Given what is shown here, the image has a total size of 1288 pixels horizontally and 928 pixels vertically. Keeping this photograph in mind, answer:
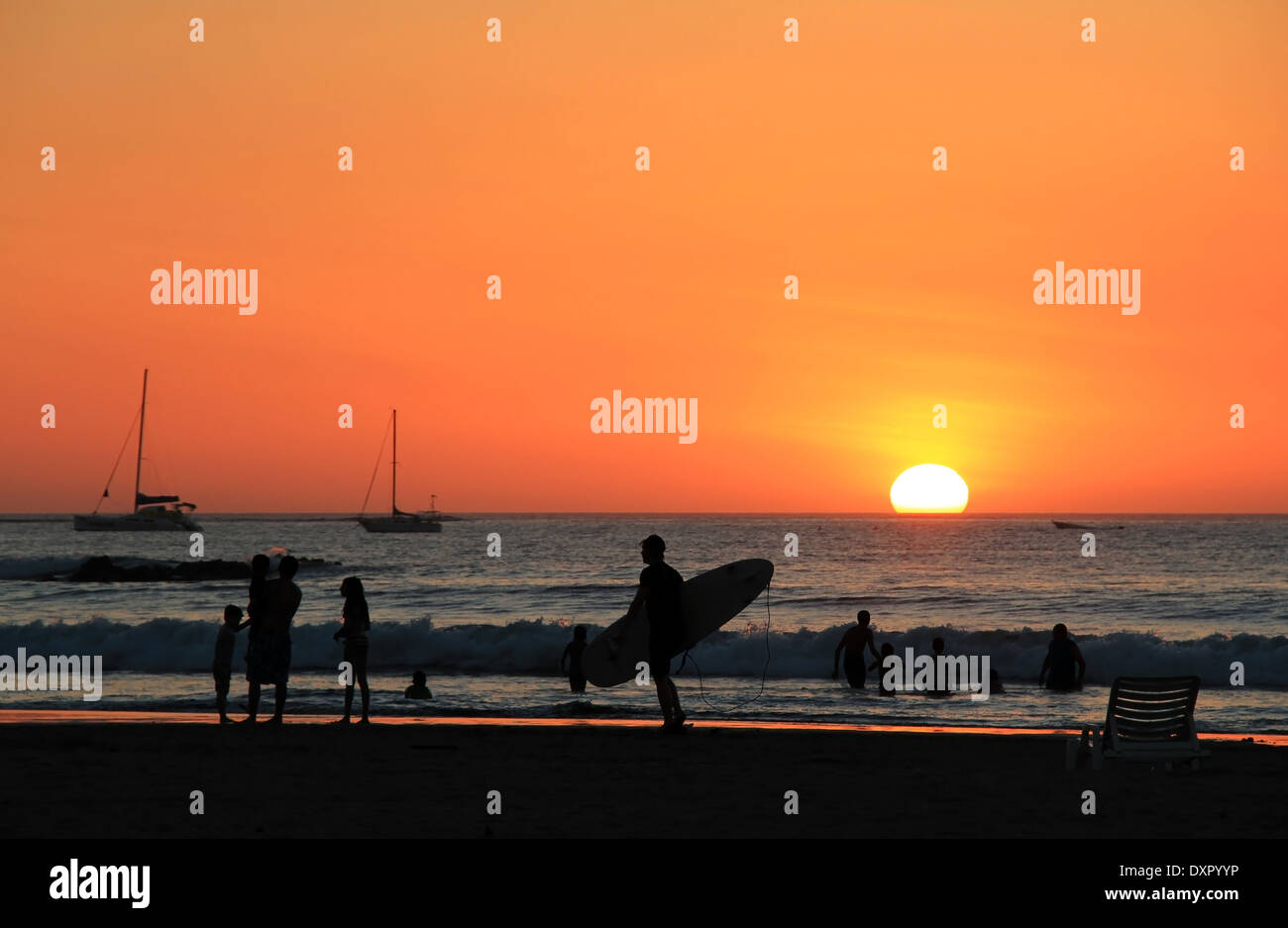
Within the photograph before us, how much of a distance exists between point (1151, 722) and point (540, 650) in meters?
20.2

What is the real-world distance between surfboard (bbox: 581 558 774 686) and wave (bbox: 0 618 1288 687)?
11871 millimetres

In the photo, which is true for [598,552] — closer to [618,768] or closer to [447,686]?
[447,686]

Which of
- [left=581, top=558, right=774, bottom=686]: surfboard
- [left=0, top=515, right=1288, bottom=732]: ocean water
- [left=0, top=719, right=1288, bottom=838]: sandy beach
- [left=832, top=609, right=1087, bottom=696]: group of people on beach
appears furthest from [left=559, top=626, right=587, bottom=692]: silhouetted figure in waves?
[left=0, top=719, right=1288, bottom=838]: sandy beach

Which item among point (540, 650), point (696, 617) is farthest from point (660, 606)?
point (540, 650)

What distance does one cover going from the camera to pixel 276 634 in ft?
48.2

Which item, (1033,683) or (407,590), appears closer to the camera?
(1033,683)

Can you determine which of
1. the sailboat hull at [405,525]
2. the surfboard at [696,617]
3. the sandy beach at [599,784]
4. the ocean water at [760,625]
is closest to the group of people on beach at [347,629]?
the surfboard at [696,617]

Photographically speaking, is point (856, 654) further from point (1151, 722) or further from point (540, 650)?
point (1151, 722)

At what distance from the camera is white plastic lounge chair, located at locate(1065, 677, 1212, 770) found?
37.2 feet

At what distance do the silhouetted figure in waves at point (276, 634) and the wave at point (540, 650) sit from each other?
11939mm

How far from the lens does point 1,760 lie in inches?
470

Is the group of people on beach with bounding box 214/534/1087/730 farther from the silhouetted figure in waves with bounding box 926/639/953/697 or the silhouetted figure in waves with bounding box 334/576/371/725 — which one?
the silhouetted figure in waves with bounding box 926/639/953/697
